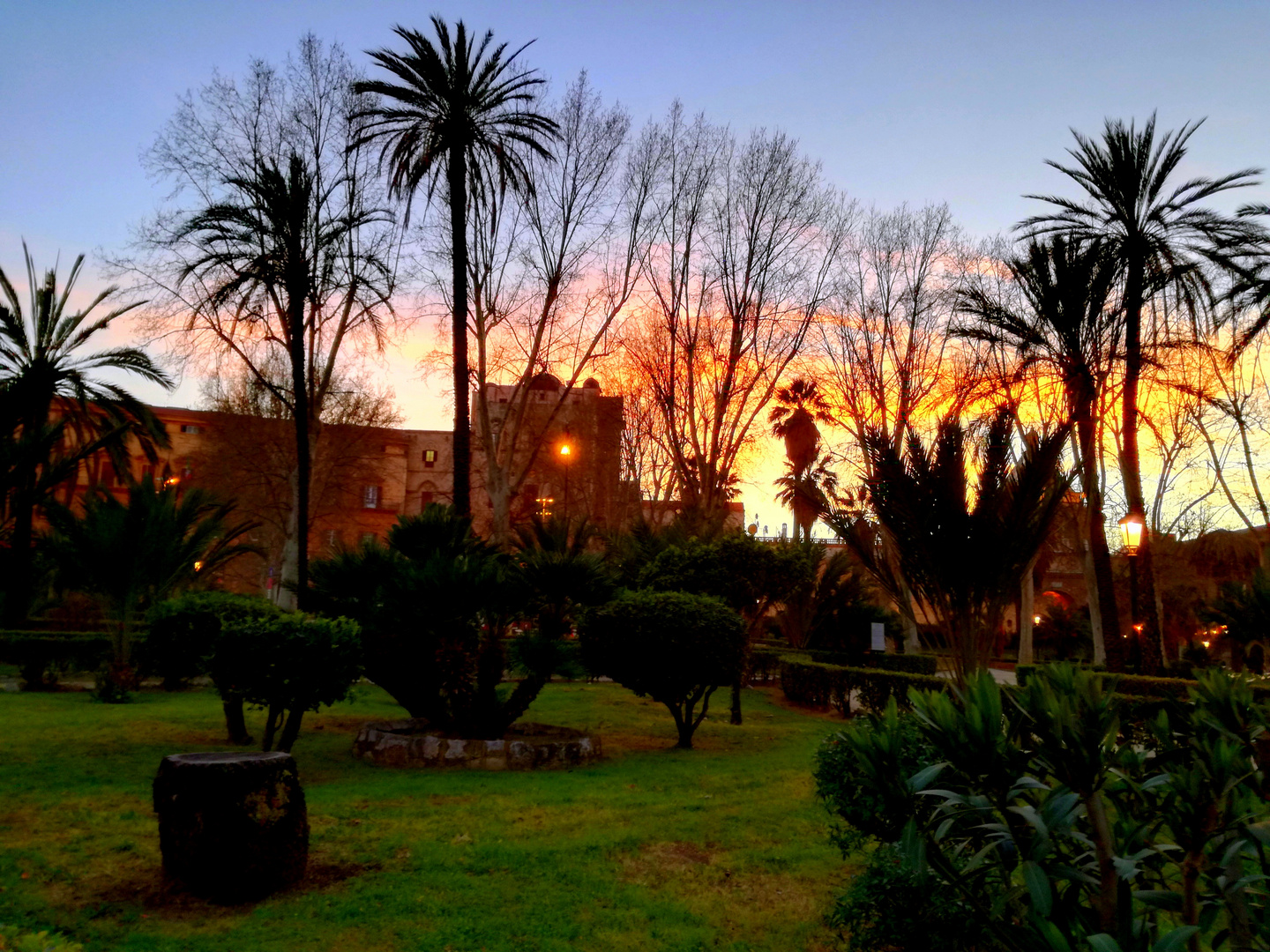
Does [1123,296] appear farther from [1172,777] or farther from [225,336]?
[225,336]

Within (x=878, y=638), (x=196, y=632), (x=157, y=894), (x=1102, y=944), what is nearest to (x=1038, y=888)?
(x=1102, y=944)

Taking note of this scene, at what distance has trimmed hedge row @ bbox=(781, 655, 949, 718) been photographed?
15281 millimetres

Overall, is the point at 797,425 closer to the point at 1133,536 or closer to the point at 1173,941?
the point at 1133,536

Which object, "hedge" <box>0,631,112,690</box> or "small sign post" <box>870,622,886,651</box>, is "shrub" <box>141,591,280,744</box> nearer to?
"hedge" <box>0,631,112,690</box>

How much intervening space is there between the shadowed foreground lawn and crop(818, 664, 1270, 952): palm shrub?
1.94 metres

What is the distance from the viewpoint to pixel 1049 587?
2108 inches

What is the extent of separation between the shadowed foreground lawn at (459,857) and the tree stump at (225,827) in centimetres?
13

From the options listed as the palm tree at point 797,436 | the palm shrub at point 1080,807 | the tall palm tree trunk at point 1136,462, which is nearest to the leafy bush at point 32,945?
the palm shrub at point 1080,807

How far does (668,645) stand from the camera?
1177cm

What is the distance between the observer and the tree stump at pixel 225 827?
17.9 ft

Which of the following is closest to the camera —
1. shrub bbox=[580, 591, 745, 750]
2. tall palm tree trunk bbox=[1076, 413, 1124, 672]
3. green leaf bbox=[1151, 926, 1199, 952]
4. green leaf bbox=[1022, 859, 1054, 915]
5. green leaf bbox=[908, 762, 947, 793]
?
green leaf bbox=[1151, 926, 1199, 952]

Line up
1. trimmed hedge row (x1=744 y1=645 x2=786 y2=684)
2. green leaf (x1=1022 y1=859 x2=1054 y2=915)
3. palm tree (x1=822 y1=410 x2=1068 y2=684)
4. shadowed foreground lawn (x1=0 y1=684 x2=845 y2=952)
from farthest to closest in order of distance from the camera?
trimmed hedge row (x1=744 y1=645 x2=786 y2=684) → palm tree (x1=822 y1=410 x2=1068 y2=684) → shadowed foreground lawn (x1=0 y1=684 x2=845 y2=952) → green leaf (x1=1022 y1=859 x2=1054 y2=915)

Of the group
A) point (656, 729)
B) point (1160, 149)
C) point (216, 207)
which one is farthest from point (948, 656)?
point (216, 207)

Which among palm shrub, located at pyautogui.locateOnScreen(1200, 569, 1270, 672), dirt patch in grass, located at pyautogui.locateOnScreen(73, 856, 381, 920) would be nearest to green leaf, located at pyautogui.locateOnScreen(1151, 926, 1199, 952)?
dirt patch in grass, located at pyautogui.locateOnScreen(73, 856, 381, 920)
